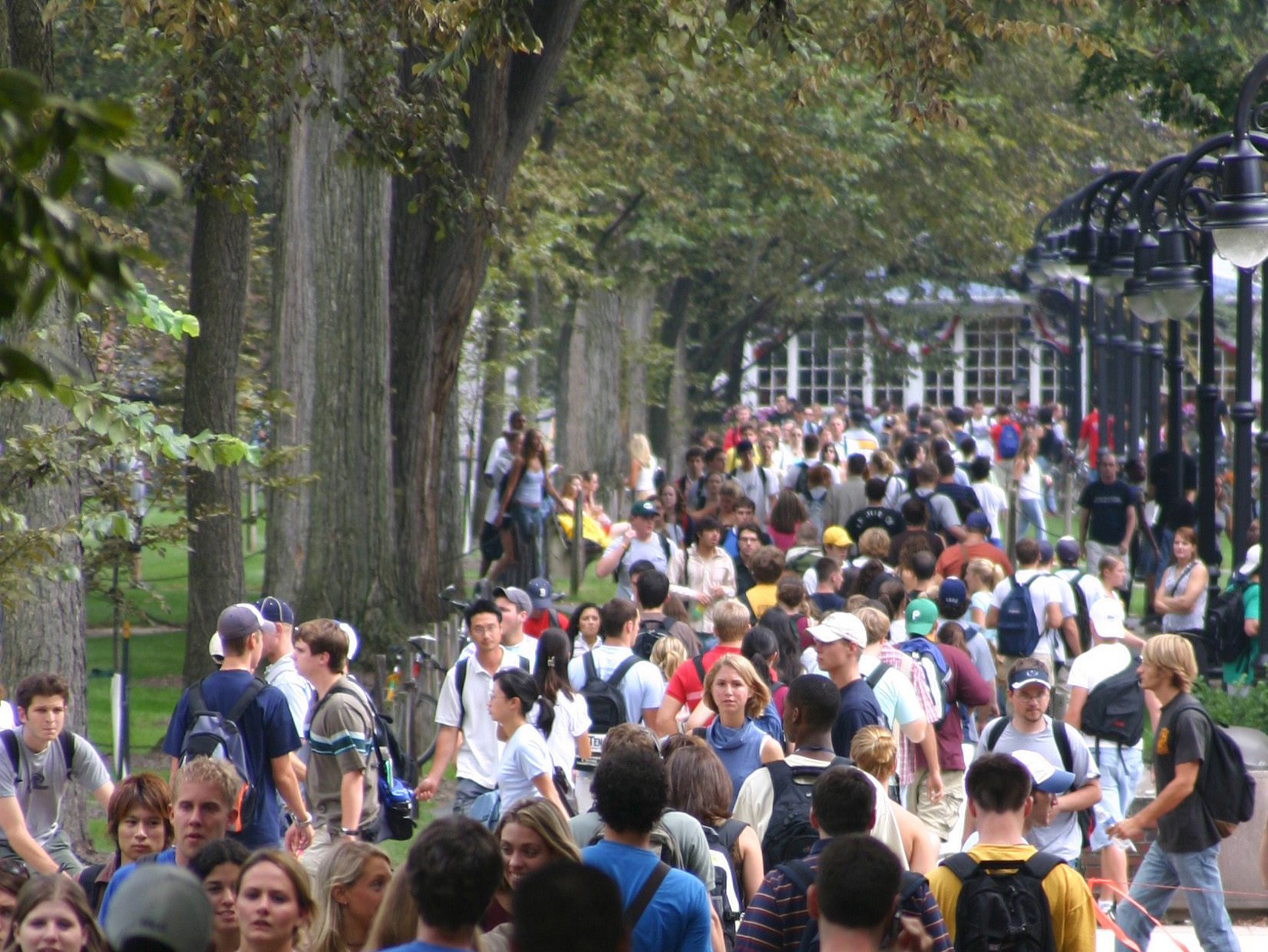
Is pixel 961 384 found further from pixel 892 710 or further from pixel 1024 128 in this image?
pixel 892 710

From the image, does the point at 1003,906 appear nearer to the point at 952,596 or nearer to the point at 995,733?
Answer: the point at 995,733

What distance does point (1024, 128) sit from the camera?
2912 centimetres

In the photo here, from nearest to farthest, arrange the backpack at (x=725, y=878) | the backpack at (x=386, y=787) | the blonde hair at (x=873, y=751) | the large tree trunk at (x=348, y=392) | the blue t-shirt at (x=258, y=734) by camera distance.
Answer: the backpack at (x=725, y=878), the blonde hair at (x=873, y=751), the blue t-shirt at (x=258, y=734), the backpack at (x=386, y=787), the large tree trunk at (x=348, y=392)

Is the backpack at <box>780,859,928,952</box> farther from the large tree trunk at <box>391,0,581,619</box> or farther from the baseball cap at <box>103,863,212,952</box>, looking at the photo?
the large tree trunk at <box>391,0,581,619</box>

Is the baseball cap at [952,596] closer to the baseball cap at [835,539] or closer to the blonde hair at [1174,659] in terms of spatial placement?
the blonde hair at [1174,659]

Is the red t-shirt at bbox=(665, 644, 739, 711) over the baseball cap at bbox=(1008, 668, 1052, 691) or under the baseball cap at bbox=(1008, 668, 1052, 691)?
under

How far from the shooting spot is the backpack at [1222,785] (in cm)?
751

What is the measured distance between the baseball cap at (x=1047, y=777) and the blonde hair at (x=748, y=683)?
1016 millimetres

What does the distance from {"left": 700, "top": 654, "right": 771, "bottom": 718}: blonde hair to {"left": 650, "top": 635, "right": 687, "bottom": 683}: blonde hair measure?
171cm

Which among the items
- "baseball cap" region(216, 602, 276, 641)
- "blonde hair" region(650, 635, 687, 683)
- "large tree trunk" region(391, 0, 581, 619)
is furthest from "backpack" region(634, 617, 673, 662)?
"large tree trunk" region(391, 0, 581, 619)

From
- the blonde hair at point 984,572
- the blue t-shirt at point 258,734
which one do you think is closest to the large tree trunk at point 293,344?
the blonde hair at point 984,572

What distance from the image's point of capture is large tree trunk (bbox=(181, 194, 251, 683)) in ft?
36.1

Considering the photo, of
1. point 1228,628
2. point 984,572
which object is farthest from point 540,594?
point 1228,628

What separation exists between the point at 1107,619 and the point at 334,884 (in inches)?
237
